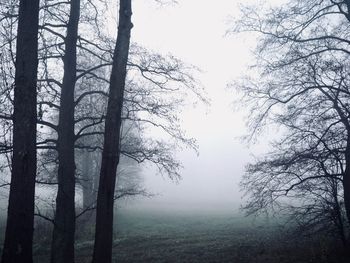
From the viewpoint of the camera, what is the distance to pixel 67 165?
385 inches

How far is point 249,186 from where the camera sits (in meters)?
12.8

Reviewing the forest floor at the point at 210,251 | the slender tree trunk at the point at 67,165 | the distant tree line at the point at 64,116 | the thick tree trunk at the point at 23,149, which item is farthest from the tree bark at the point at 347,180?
the thick tree trunk at the point at 23,149

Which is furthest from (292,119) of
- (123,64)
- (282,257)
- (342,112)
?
(123,64)

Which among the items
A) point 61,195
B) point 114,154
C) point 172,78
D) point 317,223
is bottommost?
point 317,223

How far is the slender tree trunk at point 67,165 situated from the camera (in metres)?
9.45

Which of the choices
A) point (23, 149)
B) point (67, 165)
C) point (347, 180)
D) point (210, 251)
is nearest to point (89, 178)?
point (210, 251)

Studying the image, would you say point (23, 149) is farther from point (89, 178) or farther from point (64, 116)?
point (89, 178)

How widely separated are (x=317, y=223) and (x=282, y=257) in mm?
1556

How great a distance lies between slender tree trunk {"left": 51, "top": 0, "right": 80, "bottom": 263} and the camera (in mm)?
9445

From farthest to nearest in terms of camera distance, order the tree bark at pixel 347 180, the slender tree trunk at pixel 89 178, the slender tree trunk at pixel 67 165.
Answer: the slender tree trunk at pixel 89 178
the tree bark at pixel 347 180
the slender tree trunk at pixel 67 165

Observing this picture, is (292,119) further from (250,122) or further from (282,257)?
(282,257)

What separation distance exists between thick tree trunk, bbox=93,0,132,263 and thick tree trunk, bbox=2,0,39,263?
143 centimetres

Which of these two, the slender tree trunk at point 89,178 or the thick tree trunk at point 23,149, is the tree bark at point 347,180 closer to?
the thick tree trunk at point 23,149

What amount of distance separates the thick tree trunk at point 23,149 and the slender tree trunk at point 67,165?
3457mm
